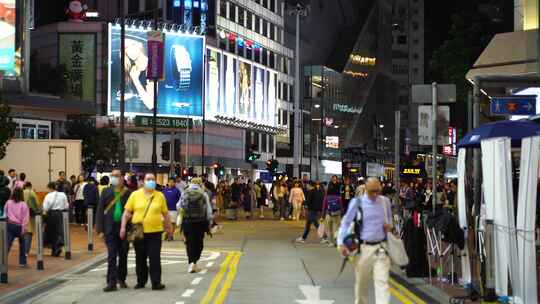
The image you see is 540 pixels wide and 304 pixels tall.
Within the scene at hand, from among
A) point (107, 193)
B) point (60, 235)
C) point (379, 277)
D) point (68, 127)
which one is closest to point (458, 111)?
point (68, 127)

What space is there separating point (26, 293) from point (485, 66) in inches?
617

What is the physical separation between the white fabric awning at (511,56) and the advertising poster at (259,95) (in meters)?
73.3

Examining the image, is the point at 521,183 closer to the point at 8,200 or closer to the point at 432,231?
the point at 432,231

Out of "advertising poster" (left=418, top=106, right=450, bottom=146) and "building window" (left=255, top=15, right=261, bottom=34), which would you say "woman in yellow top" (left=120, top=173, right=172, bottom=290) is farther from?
"building window" (left=255, top=15, right=261, bottom=34)

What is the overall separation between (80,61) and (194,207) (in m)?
70.6

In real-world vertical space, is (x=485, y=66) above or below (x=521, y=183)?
above

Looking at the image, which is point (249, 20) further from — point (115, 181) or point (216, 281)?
point (115, 181)

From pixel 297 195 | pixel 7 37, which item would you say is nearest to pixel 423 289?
pixel 297 195

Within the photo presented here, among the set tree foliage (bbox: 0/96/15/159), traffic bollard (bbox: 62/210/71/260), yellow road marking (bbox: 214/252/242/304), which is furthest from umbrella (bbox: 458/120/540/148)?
tree foliage (bbox: 0/96/15/159)

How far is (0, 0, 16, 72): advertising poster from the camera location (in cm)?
5159

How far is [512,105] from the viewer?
56.2ft

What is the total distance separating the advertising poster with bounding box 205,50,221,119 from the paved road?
61.5 meters

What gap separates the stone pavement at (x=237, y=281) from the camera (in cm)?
1566

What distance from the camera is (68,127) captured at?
245 ft
